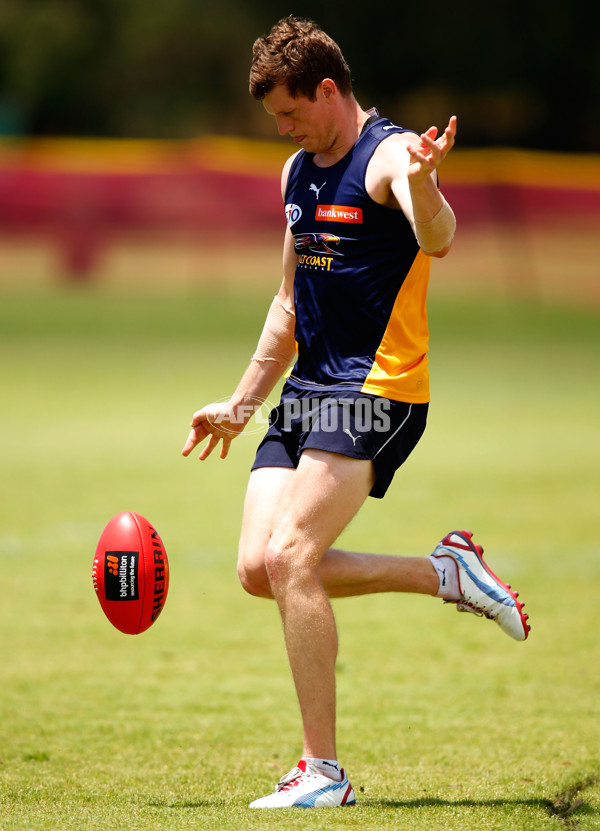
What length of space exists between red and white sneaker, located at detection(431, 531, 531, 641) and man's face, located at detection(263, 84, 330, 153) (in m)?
1.63

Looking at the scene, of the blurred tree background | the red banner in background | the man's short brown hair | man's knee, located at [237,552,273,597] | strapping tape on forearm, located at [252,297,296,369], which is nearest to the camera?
the man's short brown hair

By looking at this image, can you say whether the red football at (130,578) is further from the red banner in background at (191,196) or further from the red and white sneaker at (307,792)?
the red banner in background at (191,196)

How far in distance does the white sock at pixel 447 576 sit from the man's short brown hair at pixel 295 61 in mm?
1776

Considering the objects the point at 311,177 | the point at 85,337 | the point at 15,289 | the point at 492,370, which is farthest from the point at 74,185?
the point at 311,177

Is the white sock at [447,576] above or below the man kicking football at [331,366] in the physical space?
below

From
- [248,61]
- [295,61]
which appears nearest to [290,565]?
[295,61]

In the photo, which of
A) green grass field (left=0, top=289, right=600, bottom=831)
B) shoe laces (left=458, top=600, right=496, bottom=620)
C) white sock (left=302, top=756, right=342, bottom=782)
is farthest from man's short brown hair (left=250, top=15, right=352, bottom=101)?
green grass field (left=0, top=289, right=600, bottom=831)

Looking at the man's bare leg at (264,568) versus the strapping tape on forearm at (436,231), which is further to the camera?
the man's bare leg at (264,568)

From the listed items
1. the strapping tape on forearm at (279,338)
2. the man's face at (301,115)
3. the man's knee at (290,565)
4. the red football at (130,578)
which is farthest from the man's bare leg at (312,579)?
the man's face at (301,115)

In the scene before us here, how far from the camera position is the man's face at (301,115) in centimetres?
404

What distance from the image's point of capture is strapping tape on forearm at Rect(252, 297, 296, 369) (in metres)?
4.49

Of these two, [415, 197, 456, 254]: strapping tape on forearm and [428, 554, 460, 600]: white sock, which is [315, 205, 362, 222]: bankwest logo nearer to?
[415, 197, 456, 254]: strapping tape on forearm

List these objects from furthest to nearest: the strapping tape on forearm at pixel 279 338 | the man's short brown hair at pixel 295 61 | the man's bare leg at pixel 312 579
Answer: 1. the strapping tape on forearm at pixel 279 338
2. the man's short brown hair at pixel 295 61
3. the man's bare leg at pixel 312 579

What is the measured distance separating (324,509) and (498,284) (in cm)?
2099
